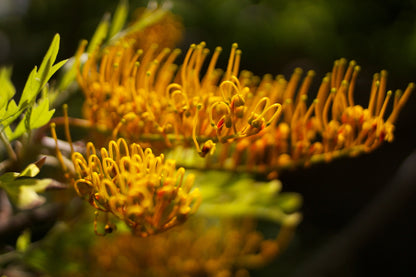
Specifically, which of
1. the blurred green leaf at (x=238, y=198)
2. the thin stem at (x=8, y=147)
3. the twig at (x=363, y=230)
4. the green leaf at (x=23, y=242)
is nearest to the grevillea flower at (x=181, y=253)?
the blurred green leaf at (x=238, y=198)

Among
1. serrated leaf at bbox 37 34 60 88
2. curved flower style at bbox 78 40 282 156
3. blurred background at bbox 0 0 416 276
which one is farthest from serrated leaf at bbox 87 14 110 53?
→ blurred background at bbox 0 0 416 276

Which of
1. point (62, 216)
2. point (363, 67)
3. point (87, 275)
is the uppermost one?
point (363, 67)

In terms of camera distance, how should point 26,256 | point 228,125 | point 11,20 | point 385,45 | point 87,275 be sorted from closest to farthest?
point 228,125
point 26,256
point 87,275
point 385,45
point 11,20

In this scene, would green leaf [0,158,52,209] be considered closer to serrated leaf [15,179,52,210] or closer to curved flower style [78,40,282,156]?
serrated leaf [15,179,52,210]

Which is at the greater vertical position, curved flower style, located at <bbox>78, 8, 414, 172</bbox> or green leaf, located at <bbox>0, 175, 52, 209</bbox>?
curved flower style, located at <bbox>78, 8, 414, 172</bbox>

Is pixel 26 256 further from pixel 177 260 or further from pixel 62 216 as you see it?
pixel 177 260

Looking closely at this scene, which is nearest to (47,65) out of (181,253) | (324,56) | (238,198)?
(238,198)

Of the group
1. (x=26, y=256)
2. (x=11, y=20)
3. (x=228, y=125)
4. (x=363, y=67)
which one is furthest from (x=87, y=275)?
(x=11, y=20)
